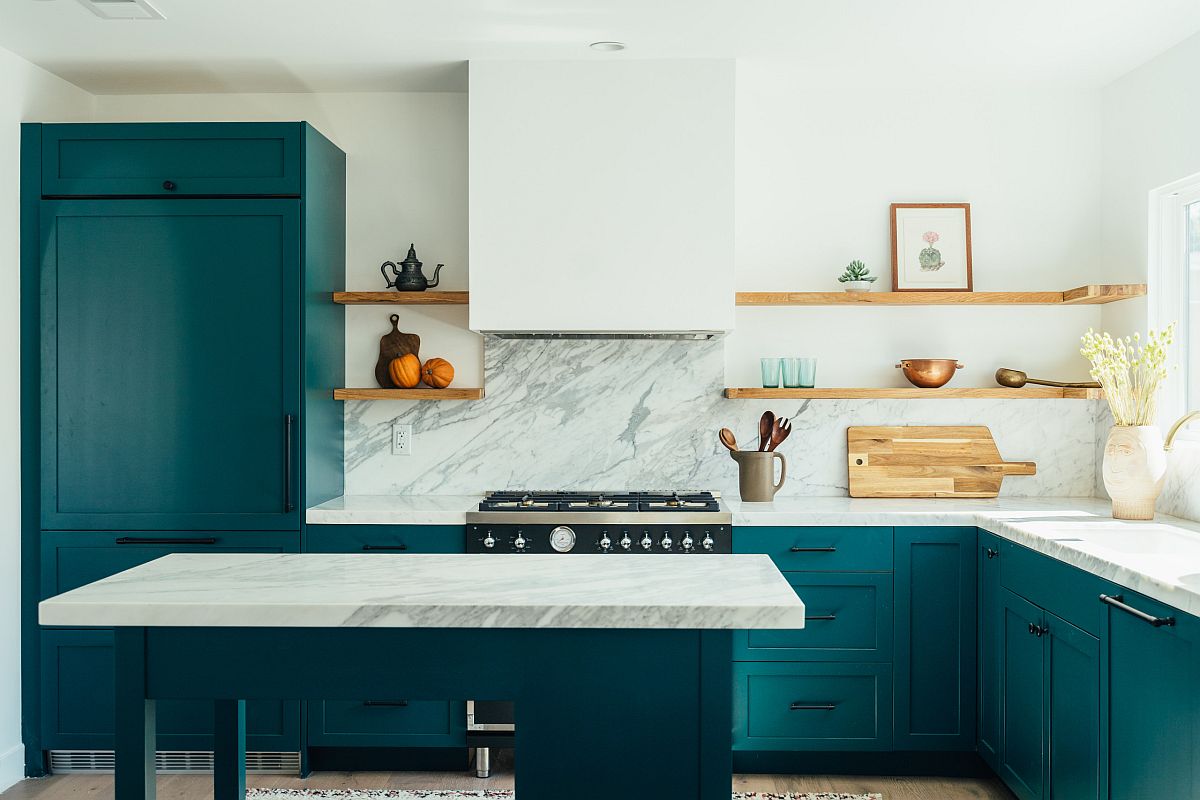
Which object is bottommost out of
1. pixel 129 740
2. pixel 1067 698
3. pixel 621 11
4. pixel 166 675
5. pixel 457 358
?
pixel 1067 698

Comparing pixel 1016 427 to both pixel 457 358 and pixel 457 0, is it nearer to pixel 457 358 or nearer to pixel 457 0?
pixel 457 358

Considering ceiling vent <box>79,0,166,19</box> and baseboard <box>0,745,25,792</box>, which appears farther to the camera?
baseboard <box>0,745,25,792</box>

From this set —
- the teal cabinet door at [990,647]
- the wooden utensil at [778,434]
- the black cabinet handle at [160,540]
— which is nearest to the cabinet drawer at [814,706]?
the teal cabinet door at [990,647]

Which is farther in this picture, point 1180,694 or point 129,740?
point 1180,694

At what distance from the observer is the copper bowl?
12.0ft

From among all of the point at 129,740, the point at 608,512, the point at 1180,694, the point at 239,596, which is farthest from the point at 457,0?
the point at 1180,694

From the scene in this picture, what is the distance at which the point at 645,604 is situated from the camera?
66.3 inches

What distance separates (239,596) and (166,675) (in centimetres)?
23

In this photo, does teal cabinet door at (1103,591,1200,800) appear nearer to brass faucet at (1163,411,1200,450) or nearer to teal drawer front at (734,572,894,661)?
teal drawer front at (734,572,894,661)

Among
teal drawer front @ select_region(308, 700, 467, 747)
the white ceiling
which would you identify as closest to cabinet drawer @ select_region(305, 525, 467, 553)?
teal drawer front @ select_region(308, 700, 467, 747)

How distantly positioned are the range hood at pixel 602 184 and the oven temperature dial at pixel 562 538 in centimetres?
81

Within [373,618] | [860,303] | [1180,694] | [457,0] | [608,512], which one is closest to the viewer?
[373,618]

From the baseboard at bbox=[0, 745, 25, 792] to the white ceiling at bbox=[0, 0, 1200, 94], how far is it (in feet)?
8.07

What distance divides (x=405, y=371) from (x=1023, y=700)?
2.42 m
